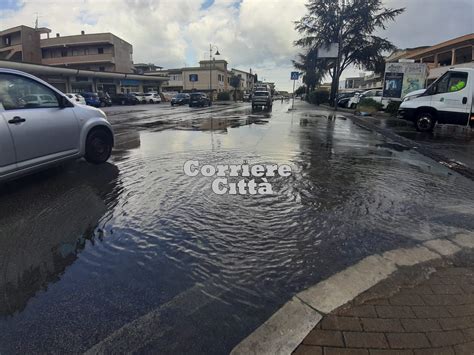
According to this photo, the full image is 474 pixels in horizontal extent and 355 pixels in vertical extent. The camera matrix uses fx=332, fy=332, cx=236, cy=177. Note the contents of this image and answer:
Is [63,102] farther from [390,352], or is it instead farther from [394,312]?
[390,352]

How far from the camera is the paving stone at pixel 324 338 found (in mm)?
2232

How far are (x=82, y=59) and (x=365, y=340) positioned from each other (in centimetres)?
7148

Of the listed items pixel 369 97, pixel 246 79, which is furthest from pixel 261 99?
pixel 246 79

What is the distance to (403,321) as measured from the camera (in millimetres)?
2436

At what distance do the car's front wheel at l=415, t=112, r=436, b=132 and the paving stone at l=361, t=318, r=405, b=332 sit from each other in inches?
516

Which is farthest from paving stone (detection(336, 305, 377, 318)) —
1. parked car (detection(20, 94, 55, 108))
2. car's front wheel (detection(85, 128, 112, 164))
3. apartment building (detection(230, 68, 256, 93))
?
apartment building (detection(230, 68, 256, 93))

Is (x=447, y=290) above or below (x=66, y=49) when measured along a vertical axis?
below

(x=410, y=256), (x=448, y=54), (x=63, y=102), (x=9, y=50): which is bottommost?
(x=410, y=256)

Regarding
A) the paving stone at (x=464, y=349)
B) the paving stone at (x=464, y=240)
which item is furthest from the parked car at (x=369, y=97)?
the paving stone at (x=464, y=349)

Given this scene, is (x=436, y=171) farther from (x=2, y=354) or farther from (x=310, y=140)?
(x=2, y=354)

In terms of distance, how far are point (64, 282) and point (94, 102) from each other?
3650 centimetres

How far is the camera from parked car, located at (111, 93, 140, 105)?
45.0 m

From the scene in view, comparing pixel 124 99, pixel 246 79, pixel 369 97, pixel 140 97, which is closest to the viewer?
pixel 369 97

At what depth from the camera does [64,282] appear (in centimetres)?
292
